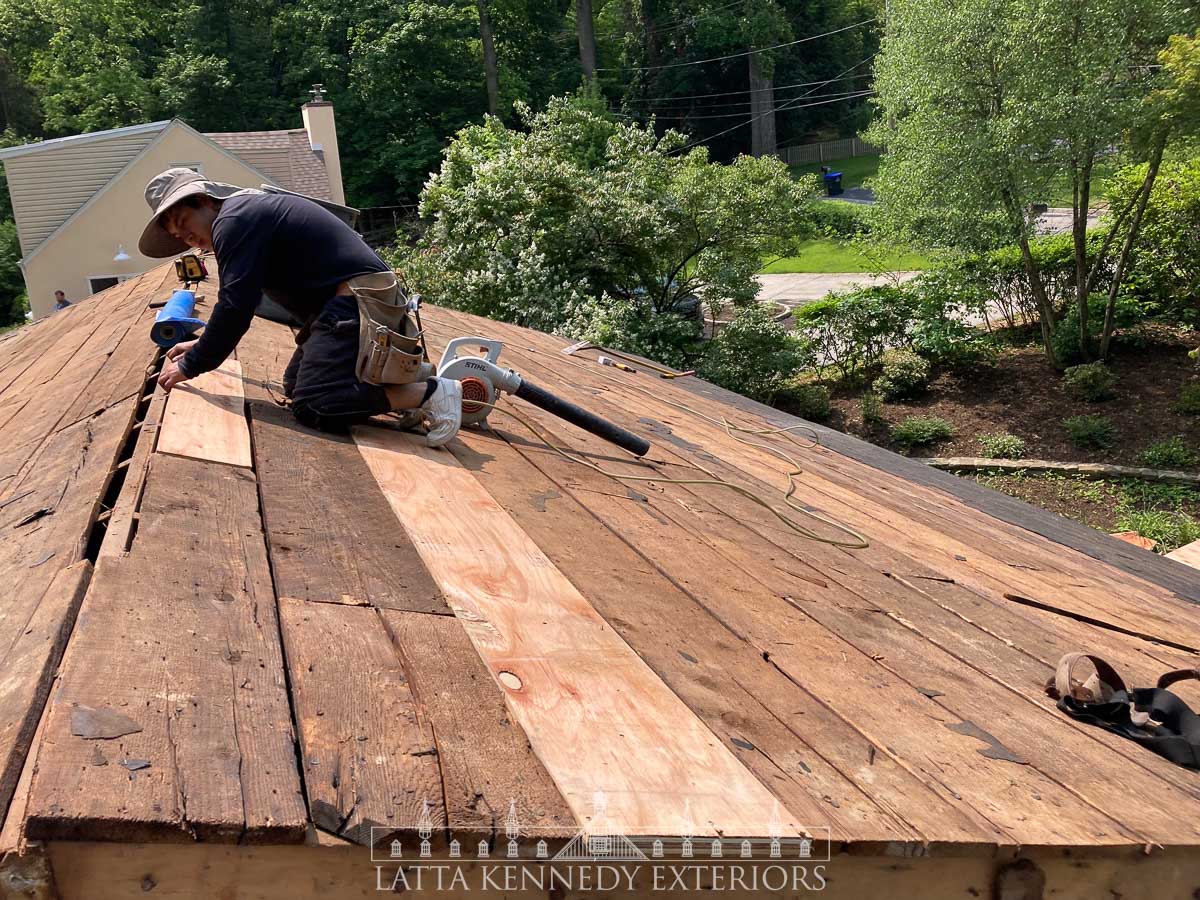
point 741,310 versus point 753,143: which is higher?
point 753,143

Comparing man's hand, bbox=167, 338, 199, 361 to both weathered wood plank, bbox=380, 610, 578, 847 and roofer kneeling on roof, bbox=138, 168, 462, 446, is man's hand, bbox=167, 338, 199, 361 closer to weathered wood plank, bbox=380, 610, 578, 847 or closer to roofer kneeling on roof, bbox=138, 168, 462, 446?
roofer kneeling on roof, bbox=138, 168, 462, 446

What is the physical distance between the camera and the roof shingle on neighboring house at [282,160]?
24.6 meters

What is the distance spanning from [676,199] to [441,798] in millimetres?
14522

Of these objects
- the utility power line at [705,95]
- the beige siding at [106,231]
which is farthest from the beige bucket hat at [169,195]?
the utility power line at [705,95]

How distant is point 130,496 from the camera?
233 centimetres

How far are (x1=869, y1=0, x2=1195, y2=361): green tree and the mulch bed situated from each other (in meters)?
0.82

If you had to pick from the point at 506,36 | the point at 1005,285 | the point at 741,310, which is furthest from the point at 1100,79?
the point at 506,36

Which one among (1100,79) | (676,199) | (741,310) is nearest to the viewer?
(1100,79)

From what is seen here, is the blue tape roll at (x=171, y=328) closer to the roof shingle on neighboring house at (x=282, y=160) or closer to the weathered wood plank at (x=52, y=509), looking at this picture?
the weathered wood plank at (x=52, y=509)

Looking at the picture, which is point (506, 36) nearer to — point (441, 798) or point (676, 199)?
point (676, 199)

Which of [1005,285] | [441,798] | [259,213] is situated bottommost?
[1005,285]

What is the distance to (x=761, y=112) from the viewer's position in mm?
41844

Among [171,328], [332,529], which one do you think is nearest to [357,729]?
[332,529]

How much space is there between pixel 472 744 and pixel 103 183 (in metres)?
26.3
